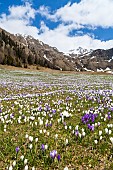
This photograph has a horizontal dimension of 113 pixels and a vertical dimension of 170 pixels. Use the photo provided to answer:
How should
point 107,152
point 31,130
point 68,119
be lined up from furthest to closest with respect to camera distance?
point 68,119 → point 31,130 → point 107,152

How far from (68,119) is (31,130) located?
2.09 m

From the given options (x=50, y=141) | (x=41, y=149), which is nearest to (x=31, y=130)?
(x=50, y=141)

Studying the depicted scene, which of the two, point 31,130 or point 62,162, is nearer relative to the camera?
point 62,162

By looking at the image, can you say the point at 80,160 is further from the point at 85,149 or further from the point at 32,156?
the point at 32,156

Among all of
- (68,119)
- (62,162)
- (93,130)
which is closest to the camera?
(62,162)

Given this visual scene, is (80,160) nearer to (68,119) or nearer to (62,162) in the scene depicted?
(62,162)

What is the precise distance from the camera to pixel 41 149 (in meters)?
6.84

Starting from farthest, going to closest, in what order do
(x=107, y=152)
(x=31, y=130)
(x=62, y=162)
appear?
(x=31, y=130), (x=107, y=152), (x=62, y=162)

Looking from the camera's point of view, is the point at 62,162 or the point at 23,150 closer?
the point at 62,162

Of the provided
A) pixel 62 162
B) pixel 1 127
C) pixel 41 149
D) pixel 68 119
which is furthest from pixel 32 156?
pixel 68 119

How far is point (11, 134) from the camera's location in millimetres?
8719

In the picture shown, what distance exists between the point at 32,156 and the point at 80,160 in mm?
1304

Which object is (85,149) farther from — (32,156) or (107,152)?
(32,156)

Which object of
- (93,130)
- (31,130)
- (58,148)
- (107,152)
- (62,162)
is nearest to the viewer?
(62,162)
